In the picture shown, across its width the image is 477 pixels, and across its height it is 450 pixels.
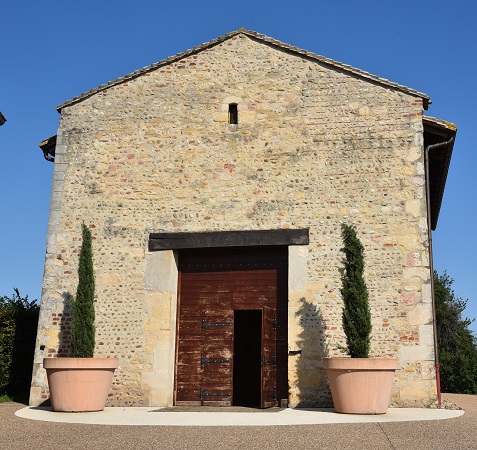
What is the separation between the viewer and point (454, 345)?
75.0ft

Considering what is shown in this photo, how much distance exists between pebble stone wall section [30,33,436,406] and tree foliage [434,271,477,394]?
13.7 meters

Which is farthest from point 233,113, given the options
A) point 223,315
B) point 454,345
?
point 454,345

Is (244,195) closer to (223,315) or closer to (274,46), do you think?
(223,315)

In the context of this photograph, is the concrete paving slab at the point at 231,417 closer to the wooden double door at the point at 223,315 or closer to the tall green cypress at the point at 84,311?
the tall green cypress at the point at 84,311

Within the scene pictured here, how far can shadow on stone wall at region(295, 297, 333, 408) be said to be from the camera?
31.0 feet

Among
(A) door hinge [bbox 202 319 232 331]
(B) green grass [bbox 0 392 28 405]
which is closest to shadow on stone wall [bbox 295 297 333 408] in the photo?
(A) door hinge [bbox 202 319 232 331]

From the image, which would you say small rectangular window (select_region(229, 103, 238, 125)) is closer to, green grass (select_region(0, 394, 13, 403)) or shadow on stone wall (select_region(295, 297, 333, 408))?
shadow on stone wall (select_region(295, 297, 333, 408))

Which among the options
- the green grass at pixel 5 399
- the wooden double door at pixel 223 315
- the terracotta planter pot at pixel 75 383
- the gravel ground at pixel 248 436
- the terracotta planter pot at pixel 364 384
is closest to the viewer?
the gravel ground at pixel 248 436

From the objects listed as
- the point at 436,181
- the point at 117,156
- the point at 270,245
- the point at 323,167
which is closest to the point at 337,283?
the point at 270,245

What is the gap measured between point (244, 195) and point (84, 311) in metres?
3.32

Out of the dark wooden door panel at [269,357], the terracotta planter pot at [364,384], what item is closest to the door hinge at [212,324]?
the dark wooden door panel at [269,357]

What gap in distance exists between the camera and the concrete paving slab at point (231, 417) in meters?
7.17

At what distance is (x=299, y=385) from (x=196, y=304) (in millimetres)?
2282

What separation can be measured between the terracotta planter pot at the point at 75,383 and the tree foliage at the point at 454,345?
16251mm
